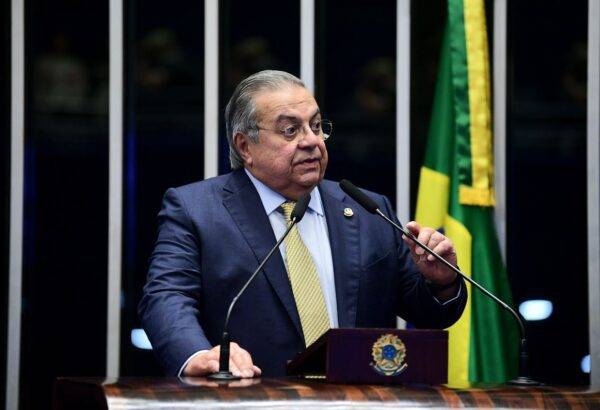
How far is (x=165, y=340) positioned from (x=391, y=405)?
848 millimetres

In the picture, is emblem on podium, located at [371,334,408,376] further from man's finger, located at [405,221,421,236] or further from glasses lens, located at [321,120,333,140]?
glasses lens, located at [321,120,333,140]

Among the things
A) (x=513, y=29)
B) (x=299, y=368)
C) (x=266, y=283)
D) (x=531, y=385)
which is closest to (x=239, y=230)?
(x=266, y=283)

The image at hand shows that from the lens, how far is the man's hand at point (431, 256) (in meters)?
2.91

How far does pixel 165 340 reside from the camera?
9.61 feet

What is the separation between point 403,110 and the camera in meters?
4.56

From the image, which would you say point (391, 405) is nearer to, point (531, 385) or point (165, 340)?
point (531, 385)

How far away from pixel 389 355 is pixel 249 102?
1154 mm

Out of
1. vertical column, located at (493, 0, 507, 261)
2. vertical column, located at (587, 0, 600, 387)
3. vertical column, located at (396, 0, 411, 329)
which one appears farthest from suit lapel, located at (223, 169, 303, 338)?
vertical column, located at (587, 0, 600, 387)

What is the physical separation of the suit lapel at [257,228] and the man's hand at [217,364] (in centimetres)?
43

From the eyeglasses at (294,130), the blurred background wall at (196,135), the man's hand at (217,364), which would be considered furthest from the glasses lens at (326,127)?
the blurred background wall at (196,135)

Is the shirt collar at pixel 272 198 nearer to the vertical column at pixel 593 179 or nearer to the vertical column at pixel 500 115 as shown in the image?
the vertical column at pixel 500 115

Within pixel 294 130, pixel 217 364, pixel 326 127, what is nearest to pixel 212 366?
pixel 217 364

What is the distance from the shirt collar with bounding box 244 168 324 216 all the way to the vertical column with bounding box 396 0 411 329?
3.90ft

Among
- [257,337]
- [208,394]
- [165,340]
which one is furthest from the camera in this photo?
[257,337]
